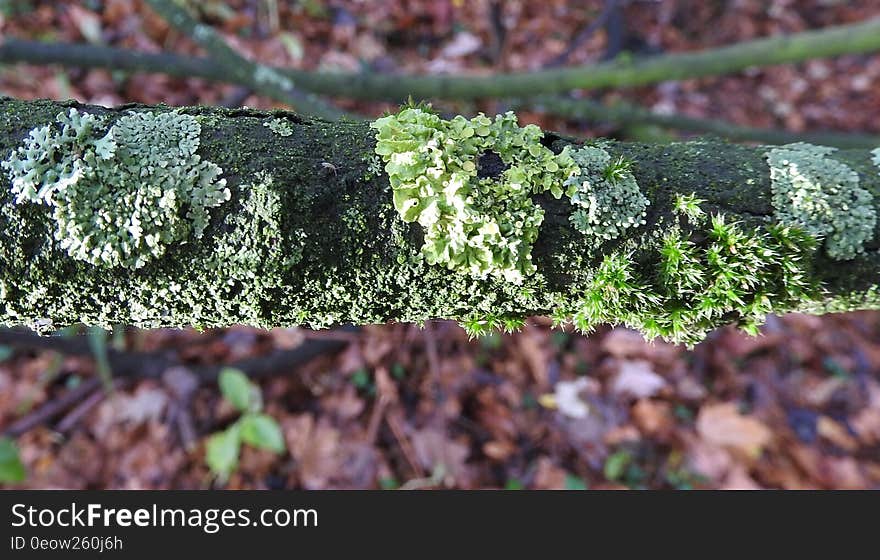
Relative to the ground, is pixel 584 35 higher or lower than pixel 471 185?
higher

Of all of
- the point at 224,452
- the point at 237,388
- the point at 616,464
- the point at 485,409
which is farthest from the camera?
the point at 485,409

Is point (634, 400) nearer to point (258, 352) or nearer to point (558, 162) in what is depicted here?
point (258, 352)

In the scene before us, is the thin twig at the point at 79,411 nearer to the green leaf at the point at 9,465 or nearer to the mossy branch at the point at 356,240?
the green leaf at the point at 9,465

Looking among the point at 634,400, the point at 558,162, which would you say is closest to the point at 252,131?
the point at 558,162

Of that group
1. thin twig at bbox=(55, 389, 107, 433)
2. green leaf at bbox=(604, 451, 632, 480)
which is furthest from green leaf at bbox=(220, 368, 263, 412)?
green leaf at bbox=(604, 451, 632, 480)

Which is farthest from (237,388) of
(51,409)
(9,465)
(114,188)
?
(114,188)

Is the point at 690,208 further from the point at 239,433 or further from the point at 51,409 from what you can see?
the point at 51,409

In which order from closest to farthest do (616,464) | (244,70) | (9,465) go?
(9,465), (244,70), (616,464)

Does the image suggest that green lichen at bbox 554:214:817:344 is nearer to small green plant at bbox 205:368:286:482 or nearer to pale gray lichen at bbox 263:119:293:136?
pale gray lichen at bbox 263:119:293:136
